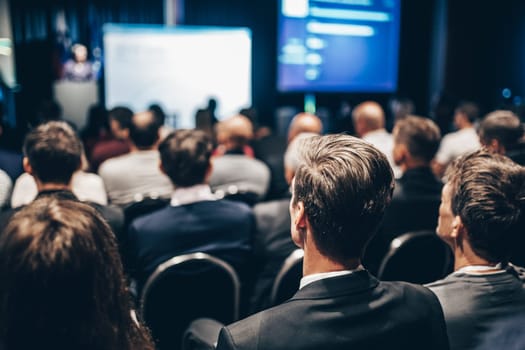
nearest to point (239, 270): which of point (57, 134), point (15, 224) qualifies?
point (57, 134)

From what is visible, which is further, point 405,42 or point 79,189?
point 405,42

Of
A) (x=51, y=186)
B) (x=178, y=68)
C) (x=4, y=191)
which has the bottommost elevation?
(x=4, y=191)

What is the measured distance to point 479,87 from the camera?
A: 32.2 feet

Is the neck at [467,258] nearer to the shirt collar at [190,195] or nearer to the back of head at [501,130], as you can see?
the shirt collar at [190,195]

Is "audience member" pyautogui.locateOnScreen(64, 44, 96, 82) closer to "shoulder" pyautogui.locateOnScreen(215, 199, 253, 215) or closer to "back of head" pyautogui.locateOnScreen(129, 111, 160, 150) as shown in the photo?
"back of head" pyautogui.locateOnScreen(129, 111, 160, 150)

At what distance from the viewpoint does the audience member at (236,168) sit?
3.64 meters

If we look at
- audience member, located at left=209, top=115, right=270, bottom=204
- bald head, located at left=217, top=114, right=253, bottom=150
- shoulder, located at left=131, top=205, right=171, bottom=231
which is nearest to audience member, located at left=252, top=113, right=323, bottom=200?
audience member, located at left=209, top=115, right=270, bottom=204

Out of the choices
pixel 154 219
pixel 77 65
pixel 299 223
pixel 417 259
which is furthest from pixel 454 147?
pixel 77 65

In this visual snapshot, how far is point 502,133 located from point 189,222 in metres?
1.88

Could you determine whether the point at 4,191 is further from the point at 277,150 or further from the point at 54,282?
the point at 54,282

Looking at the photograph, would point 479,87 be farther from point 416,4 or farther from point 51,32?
point 51,32

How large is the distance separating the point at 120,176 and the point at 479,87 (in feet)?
26.3

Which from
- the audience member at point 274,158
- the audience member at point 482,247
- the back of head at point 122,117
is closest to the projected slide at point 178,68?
the back of head at point 122,117

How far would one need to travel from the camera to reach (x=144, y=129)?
3.60 metres
